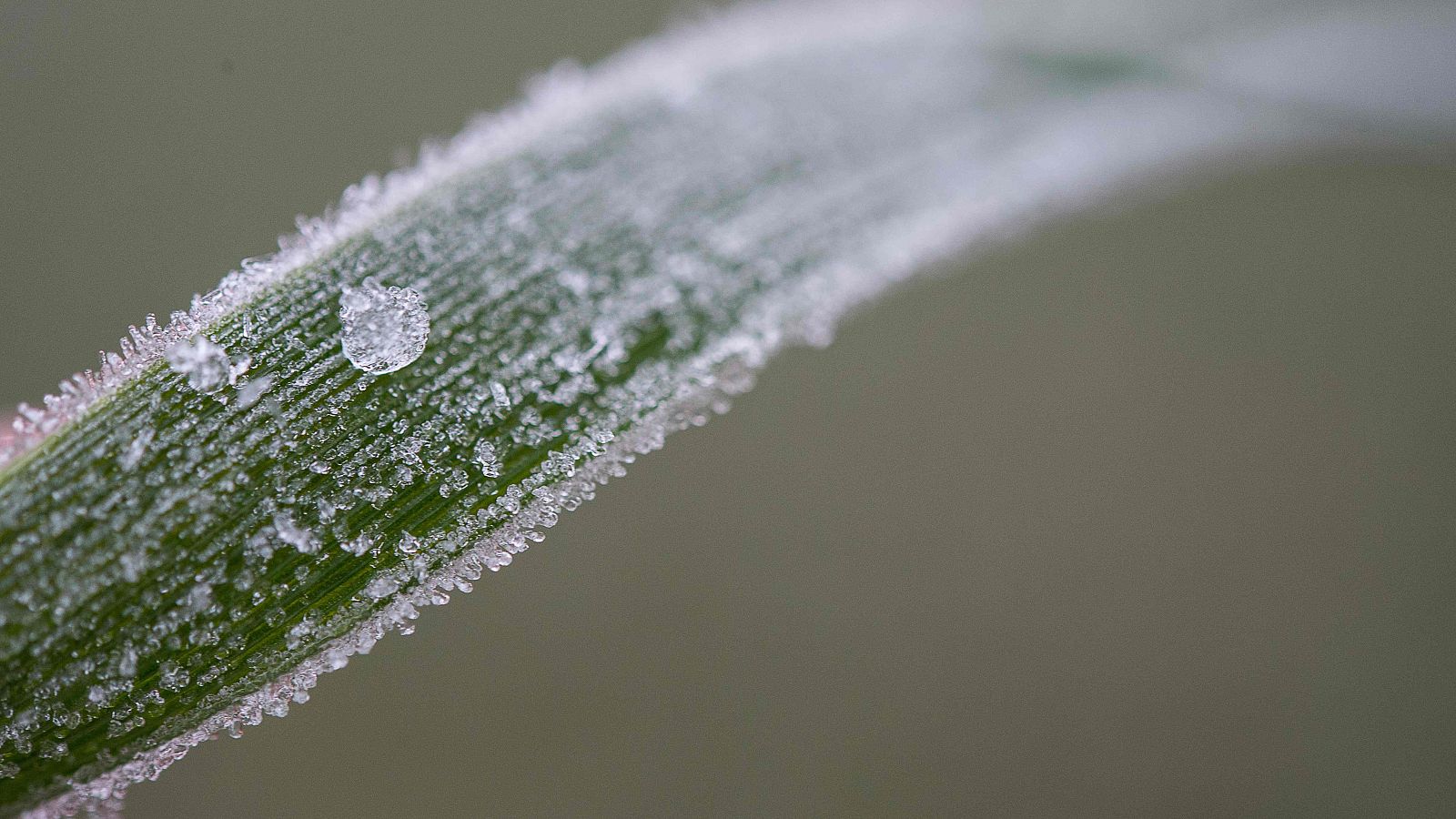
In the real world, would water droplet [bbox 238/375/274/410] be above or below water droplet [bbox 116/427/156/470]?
above

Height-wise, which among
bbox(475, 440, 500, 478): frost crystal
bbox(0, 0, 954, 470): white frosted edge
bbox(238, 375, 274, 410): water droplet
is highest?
bbox(0, 0, 954, 470): white frosted edge

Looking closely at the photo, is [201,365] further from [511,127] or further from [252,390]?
[511,127]

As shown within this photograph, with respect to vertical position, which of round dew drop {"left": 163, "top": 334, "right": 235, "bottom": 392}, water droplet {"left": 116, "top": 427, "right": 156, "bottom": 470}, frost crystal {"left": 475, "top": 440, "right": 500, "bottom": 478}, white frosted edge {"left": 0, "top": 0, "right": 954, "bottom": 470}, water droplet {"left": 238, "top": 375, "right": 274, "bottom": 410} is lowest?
frost crystal {"left": 475, "top": 440, "right": 500, "bottom": 478}

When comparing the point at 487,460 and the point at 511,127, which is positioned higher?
the point at 511,127

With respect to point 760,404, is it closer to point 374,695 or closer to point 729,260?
point 374,695

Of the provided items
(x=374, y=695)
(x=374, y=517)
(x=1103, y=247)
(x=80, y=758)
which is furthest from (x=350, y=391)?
(x=1103, y=247)

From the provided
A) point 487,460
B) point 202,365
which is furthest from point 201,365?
point 487,460
